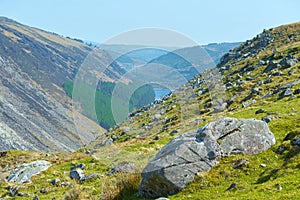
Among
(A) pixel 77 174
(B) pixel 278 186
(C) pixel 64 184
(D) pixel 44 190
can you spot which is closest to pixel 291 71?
(A) pixel 77 174

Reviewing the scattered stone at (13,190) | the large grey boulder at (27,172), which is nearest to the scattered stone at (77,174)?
the scattered stone at (13,190)

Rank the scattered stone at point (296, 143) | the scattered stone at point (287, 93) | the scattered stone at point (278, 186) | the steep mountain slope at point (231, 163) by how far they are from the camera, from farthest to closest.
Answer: the scattered stone at point (287, 93), the scattered stone at point (296, 143), the steep mountain slope at point (231, 163), the scattered stone at point (278, 186)

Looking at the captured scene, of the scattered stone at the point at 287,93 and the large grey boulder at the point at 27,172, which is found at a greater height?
the scattered stone at the point at 287,93

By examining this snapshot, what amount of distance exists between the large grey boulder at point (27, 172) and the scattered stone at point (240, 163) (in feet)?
65.9

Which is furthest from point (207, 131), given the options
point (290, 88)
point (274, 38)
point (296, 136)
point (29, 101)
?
point (29, 101)

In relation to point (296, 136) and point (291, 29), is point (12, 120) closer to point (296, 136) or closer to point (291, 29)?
point (291, 29)

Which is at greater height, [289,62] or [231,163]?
[289,62]

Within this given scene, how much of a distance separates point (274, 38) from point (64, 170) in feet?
272

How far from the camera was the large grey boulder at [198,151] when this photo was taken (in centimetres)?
1596

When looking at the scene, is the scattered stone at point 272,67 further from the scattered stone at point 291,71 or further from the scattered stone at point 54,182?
the scattered stone at point 54,182

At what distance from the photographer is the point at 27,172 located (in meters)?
30.9

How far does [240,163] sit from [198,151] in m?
2.14

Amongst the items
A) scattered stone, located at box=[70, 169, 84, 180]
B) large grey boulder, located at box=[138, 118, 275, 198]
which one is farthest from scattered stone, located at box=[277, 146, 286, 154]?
scattered stone, located at box=[70, 169, 84, 180]

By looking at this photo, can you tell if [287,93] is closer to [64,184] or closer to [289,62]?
[289,62]
